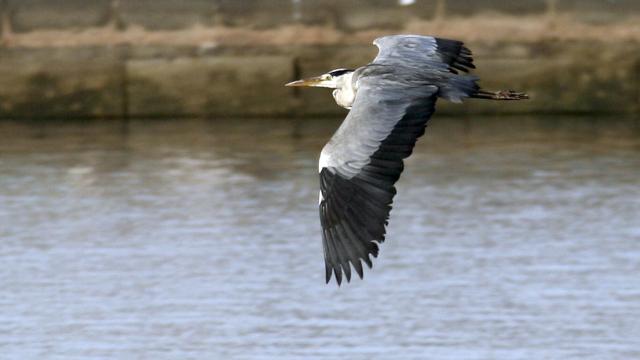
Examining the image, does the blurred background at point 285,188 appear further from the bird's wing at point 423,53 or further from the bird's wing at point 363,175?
the bird's wing at point 363,175

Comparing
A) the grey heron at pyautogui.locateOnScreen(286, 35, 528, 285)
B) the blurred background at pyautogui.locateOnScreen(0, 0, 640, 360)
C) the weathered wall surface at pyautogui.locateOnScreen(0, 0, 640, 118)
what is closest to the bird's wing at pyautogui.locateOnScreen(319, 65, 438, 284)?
the grey heron at pyautogui.locateOnScreen(286, 35, 528, 285)

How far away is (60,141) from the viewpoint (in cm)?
2352

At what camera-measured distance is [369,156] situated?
9492mm

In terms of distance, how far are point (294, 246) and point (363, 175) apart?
7225mm

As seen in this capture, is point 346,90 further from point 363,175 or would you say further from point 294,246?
point 294,246

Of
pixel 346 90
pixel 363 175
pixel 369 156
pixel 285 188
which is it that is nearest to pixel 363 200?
pixel 363 175

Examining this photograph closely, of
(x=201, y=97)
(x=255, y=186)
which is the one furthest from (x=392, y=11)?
(x=255, y=186)

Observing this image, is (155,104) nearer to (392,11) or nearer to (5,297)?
(392,11)

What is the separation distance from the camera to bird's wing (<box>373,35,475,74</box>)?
1077 centimetres

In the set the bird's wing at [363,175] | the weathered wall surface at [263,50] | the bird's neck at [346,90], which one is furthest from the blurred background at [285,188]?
the bird's wing at [363,175]

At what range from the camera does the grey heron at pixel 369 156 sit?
9.34 m

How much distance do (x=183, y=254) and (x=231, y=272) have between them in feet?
3.37

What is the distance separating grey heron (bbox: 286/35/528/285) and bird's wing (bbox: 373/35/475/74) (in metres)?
0.49

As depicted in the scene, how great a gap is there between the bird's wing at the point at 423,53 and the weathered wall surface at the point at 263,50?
40.3ft
